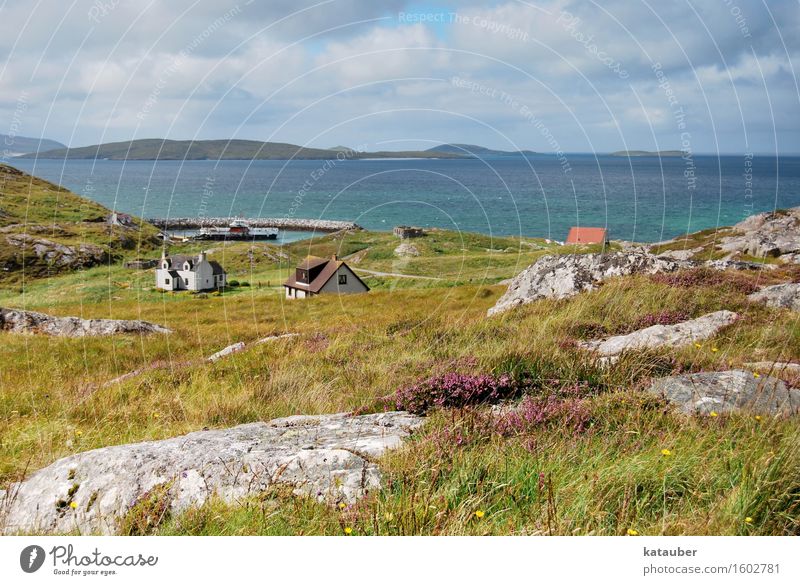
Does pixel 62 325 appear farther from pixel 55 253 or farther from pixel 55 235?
pixel 55 235

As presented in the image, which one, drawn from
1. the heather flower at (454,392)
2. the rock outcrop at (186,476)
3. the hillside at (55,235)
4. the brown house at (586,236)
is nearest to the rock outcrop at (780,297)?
the heather flower at (454,392)

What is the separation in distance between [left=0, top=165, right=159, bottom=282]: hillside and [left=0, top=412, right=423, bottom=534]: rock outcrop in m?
99.4

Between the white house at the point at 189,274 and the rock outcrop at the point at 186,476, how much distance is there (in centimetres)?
→ 8765

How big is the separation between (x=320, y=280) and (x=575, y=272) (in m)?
55.0

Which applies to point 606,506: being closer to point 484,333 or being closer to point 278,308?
point 484,333

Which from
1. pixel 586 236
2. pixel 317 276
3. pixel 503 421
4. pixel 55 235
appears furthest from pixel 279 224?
pixel 503 421

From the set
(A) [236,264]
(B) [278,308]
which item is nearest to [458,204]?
(A) [236,264]

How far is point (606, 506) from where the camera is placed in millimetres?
4188

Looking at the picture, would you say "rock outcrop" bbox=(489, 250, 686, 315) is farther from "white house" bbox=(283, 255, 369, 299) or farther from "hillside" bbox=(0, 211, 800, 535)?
"white house" bbox=(283, 255, 369, 299)

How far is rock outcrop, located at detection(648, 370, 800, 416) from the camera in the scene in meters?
5.89

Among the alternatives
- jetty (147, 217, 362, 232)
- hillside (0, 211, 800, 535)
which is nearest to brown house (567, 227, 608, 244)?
jetty (147, 217, 362, 232)

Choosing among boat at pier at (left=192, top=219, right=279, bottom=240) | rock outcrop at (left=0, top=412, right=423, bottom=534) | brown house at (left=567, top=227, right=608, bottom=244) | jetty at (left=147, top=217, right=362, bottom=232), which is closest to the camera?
rock outcrop at (left=0, top=412, right=423, bottom=534)

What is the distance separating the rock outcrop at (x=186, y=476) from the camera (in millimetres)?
4449

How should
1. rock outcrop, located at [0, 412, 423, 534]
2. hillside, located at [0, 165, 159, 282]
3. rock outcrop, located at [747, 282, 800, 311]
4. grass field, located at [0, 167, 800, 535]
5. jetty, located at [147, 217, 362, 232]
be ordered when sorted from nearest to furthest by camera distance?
grass field, located at [0, 167, 800, 535]
rock outcrop, located at [0, 412, 423, 534]
rock outcrop, located at [747, 282, 800, 311]
hillside, located at [0, 165, 159, 282]
jetty, located at [147, 217, 362, 232]
